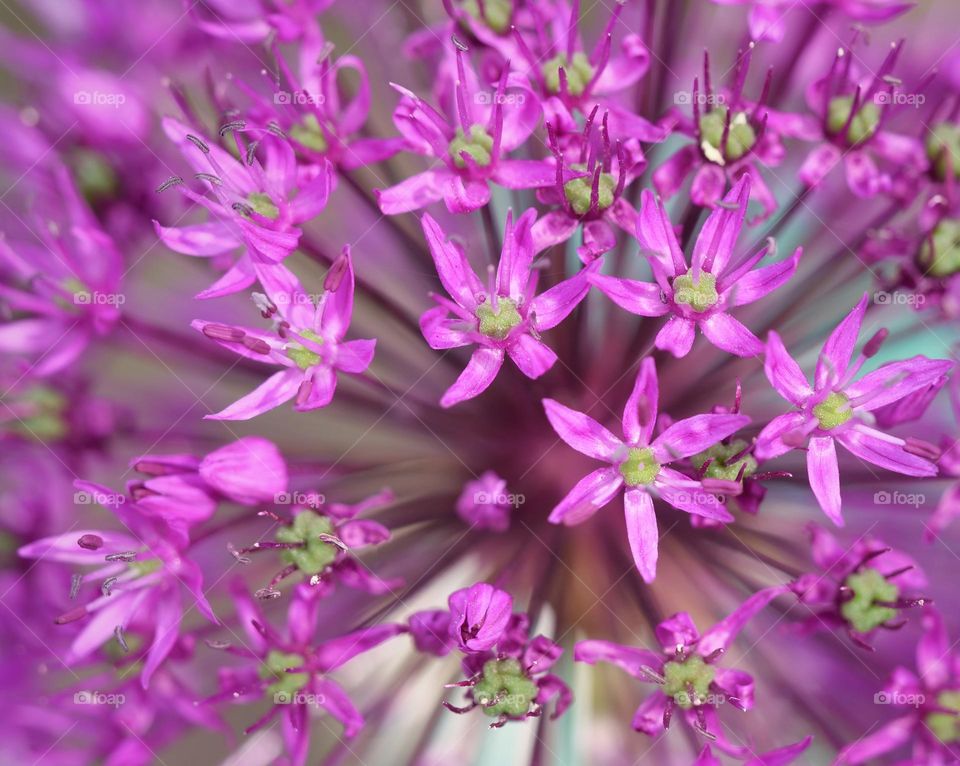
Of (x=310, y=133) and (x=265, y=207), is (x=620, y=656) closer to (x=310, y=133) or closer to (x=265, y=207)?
(x=265, y=207)

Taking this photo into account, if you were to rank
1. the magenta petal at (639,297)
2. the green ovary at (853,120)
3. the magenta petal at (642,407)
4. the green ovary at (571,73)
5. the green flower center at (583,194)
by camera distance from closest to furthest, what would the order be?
the magenta petal at (642,407) < the magenta petal at (639,297) < the green flower center at (583,194) < the green ovary at (571,73) < the green ovary at (853,120)

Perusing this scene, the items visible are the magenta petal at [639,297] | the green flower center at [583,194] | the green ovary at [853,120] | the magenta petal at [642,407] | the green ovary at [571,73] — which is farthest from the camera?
the green ovary at [853,120]

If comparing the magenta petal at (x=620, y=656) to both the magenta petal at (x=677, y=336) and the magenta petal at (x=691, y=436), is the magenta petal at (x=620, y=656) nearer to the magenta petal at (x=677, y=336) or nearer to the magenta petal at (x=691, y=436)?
the magenta petal at (x=691, y=436)

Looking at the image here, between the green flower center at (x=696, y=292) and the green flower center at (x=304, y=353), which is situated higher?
the green flower center at (x=696, y=292)

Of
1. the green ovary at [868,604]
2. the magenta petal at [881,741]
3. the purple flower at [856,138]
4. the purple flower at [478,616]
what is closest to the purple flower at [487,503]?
the purple flower at [478,616]

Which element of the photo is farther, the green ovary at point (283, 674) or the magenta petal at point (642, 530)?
the green ovary at point (283, 674)

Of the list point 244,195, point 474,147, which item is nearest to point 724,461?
point 474,147

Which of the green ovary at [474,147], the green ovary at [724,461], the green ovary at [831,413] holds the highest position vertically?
the green ovary at [474,147]
